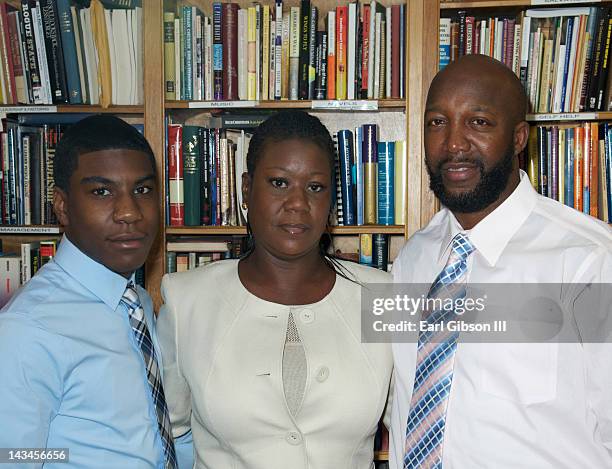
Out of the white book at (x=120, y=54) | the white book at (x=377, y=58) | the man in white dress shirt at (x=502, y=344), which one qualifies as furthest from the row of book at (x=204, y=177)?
the man in white dress shirt at (x=502, y=344)

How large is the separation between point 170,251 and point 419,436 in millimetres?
1414

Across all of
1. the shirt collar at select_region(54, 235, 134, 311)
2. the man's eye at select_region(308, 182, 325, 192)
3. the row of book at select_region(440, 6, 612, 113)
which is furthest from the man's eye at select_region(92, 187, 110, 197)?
the row of book at select_region(440, 6, 612, 113)

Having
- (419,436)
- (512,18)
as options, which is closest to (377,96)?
(512,18)

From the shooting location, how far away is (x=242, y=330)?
148 cm

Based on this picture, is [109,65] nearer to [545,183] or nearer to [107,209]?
[107,209]

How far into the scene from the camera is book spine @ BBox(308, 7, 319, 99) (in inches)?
94.1

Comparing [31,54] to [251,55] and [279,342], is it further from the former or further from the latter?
[279,342]

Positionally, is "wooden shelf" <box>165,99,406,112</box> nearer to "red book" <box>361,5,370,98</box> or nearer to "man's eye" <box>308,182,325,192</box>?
"red book" <box>361,5,370,98</box>

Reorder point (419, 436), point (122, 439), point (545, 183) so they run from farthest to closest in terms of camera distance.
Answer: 1. point (545, 183)
2. point (419, 436)
3. point (122, 439)

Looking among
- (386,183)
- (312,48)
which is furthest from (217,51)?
(386,183)

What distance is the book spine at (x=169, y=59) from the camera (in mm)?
2402

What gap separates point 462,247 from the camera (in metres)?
1.49

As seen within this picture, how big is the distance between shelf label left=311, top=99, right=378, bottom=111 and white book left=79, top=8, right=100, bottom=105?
91 centimetres

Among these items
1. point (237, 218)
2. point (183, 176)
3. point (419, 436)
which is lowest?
point (419, 436)
